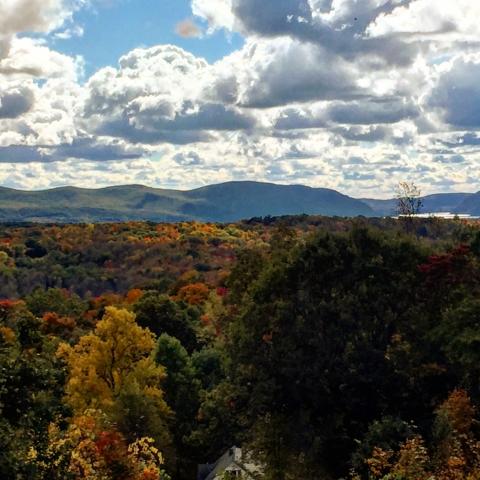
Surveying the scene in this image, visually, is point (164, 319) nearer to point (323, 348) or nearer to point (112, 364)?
point (112, 364)

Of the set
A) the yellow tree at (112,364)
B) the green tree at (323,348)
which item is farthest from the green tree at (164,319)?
the green tree at (323,348)

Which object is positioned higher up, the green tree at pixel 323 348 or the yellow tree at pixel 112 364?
the green tree at pixel 323 348

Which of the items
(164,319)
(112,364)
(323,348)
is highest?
(323,348)

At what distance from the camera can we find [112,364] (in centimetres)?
5675

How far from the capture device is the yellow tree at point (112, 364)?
Result: 178ft

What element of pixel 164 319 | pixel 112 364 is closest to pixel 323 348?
pixel 112 364

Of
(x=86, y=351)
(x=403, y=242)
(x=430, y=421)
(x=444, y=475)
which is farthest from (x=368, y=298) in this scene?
(x=86, y=351)

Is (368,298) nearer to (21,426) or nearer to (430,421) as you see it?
(430,421)

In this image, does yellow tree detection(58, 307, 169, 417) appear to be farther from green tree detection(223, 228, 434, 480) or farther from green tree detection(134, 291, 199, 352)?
green tree detection(134, 291, 199, 352)

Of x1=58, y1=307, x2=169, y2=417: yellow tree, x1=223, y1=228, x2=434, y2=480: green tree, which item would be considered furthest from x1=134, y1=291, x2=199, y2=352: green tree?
x1=223, y1=228, x2=434, y2=480: green tree

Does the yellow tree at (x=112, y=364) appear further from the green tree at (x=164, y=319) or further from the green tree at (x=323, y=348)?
the green tree at (x=164, y=319)

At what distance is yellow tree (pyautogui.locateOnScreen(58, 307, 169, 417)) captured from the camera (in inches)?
2138

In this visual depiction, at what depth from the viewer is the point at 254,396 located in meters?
37.6

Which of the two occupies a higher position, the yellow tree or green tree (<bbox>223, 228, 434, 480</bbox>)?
green tree (<bbox>223, 228, 434, 480</bbox>)
